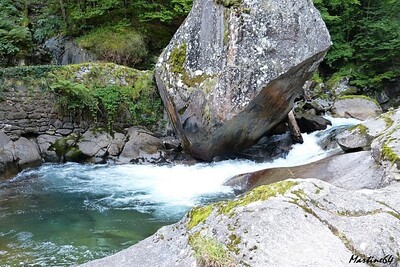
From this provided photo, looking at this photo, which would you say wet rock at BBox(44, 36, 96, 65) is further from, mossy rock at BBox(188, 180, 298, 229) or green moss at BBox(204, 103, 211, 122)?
mossy rock at BBox(188, 180, 298, 229)

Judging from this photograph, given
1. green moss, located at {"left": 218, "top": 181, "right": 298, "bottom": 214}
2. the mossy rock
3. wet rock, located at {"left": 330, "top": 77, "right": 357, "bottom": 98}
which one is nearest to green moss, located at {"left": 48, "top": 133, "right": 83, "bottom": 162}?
the mossy rock

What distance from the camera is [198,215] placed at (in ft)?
11.0

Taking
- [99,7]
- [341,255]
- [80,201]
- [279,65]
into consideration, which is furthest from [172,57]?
[341,255]

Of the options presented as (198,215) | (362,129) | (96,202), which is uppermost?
(198,215)

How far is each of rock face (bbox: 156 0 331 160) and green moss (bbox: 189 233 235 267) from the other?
6.23m

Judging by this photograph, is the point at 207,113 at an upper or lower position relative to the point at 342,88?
upper

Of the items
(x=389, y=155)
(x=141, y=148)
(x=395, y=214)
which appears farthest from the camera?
(x=141, y=148)

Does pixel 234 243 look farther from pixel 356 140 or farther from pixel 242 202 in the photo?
pixel 356 140

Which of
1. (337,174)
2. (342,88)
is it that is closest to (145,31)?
(342,88)

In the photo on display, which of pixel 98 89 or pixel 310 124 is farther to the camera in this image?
pixel 310 124

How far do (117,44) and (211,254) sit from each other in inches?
485

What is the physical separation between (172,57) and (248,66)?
2.09m

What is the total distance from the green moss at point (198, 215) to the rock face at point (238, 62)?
18.3ft

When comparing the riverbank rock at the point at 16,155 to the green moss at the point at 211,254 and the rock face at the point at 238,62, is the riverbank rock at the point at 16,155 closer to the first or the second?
the rock face at the point at 238,62
